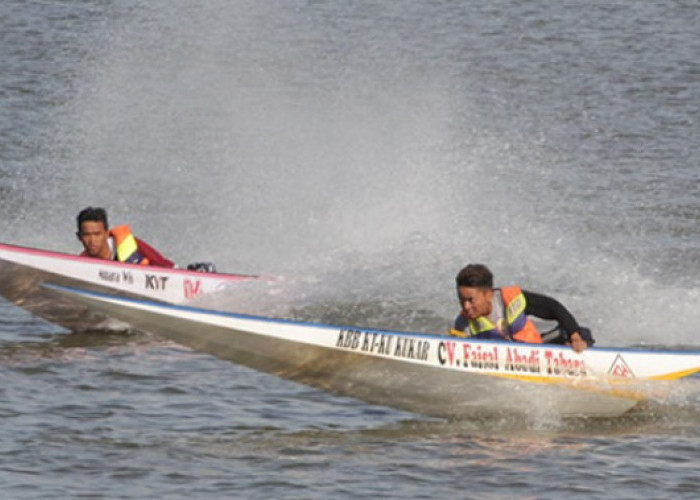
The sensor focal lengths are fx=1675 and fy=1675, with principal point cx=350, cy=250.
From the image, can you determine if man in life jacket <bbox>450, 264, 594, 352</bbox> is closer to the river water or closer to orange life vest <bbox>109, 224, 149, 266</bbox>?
the river water

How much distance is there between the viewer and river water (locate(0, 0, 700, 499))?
49.6 ft

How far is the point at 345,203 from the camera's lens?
33.6 m

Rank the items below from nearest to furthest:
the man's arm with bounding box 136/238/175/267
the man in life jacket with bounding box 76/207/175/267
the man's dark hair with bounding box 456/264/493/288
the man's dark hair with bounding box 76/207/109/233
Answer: the man's dark hair with bounding box 456/264/493/288 < the man's dark hair with bounding box 76/207/109/233 < the man in life jacket with bounding box 76/207/175/267 < the man's arm with bounding box 136/238/175/267

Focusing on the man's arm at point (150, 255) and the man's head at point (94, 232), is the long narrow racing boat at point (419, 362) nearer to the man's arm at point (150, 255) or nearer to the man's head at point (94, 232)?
the man's head at point (94, 232)

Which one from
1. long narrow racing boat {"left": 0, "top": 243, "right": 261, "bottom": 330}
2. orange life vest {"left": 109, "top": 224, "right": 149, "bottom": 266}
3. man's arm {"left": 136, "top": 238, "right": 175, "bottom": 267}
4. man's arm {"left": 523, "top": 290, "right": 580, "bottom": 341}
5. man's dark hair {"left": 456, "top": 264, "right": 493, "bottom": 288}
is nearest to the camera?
man's dark hair {"left": 456, "top": 264, "right": 493, "bottom": 288}

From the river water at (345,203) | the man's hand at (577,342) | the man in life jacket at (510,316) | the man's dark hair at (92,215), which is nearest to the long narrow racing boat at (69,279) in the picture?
the river water at (345,203)

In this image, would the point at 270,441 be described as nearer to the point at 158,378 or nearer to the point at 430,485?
the point at 430,485

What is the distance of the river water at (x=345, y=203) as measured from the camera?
15125mm

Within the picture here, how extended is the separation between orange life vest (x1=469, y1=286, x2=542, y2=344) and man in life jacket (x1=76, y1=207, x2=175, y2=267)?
6.17 m

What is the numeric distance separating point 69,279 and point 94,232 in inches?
26.5

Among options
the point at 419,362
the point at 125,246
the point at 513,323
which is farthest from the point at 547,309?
the point at 125,246

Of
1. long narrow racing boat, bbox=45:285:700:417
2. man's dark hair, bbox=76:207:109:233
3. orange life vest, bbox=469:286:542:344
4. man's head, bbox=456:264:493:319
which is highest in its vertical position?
man's dark hair, bbox=76:207:109:233

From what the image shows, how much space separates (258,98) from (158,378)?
25.3 meters

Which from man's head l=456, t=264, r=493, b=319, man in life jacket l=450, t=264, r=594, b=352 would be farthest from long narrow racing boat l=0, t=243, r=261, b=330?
man's head l=456, t=264, r=493, b=319
